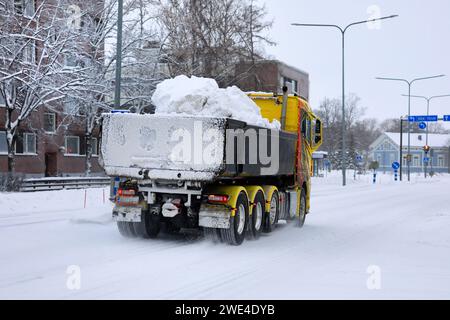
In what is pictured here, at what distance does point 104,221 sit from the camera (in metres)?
14.2

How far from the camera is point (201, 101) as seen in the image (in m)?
11.0

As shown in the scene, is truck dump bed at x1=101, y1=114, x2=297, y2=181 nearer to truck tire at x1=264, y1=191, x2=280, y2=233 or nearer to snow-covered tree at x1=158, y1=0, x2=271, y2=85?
truck tire at x1=264, y1=191, x2=280, y2=233

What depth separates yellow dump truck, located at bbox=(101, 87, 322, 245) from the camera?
1030cm

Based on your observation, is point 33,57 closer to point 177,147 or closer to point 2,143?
point 2,143

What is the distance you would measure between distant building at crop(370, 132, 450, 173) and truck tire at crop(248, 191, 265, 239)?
101 metres

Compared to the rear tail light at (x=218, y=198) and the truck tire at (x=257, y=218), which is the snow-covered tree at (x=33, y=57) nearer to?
the truck tire at (x=257, y=218)

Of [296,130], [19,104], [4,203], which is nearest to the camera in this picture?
[296,130]

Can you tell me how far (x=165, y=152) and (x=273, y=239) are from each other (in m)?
3.35

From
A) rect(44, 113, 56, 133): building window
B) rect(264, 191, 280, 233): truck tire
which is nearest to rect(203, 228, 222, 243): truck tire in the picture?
rect(264, 191, 280, 233): truck tire

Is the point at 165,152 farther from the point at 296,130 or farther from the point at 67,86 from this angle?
the point at 67,86

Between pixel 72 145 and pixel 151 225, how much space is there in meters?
33.5
